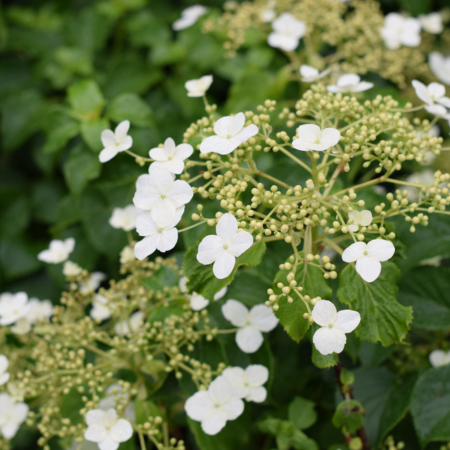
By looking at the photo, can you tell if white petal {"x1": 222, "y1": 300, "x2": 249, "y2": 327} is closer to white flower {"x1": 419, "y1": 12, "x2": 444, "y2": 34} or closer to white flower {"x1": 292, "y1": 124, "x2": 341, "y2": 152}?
white flower {"x1": 292, "y1": 124, "x2": 341, "y2": 152}

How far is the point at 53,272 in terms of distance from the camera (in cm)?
145

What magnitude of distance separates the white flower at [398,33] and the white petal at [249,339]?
1.00 metres

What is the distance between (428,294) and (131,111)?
35.6 inches

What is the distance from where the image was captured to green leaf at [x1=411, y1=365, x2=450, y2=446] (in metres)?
0.89

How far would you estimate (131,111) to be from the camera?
1266 mm

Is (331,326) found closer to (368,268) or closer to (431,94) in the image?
(368,268)

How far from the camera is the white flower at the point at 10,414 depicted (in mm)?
994

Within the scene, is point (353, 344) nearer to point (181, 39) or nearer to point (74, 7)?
point (181, 39)

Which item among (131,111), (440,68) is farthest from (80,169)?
(440,68)

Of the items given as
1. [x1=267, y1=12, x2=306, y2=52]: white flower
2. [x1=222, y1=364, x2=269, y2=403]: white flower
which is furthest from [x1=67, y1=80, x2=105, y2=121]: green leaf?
[x1=222, y1=364, x2=269, y2=403]: white flower

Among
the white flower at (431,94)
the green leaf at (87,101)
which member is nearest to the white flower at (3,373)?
the green leaf at (87,101)

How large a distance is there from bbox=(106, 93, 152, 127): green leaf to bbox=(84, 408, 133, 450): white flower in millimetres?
739

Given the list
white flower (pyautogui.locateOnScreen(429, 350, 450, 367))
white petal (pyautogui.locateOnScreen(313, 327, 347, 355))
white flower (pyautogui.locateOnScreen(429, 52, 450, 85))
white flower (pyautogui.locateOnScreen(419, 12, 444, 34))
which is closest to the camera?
white petal (pyautogui.locateOnScreen(313, 327, 347, 355))

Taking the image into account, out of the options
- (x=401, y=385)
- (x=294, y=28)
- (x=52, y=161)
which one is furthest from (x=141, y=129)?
(x=401, y=385)
